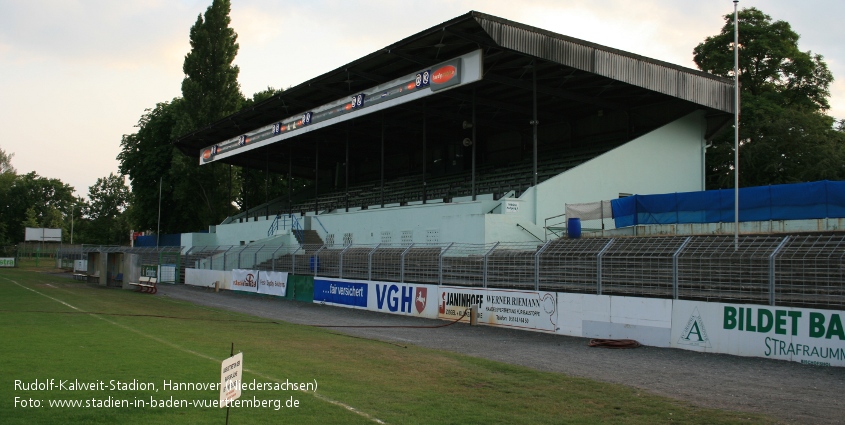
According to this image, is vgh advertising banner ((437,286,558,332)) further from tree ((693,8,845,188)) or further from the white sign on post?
tree ((693,8,845,188))

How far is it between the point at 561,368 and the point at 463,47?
21087 millimetres

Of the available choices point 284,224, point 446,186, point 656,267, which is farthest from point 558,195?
point 284,224

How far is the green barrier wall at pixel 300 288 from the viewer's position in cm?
3234

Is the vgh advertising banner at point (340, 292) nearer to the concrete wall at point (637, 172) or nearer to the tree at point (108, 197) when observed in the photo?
the concrete wall at point (637, 172)

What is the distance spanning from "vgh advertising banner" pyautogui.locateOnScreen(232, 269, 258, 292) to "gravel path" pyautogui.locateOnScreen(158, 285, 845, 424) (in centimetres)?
1442

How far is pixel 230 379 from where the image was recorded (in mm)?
6121

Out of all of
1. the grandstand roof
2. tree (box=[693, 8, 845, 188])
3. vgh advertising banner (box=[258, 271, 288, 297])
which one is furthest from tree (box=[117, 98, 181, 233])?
tree (box=[693, 8, 845, 188])

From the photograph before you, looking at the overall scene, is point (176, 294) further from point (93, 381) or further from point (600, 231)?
point (93, 381)

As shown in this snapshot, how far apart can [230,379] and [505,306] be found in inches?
633

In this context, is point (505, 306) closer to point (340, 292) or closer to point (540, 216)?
point (340, 292)

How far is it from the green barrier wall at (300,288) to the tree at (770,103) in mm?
27490

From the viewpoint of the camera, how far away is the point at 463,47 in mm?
31672

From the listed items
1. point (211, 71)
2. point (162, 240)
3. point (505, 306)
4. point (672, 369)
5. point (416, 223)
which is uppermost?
point (211, 71)

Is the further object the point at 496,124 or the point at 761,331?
the point at 496,124
